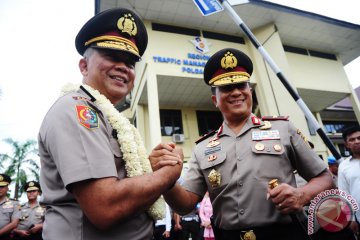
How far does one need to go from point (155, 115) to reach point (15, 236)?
5.62 meters

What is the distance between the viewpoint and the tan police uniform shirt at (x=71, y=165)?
0.96m

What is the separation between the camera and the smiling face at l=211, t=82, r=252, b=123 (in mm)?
2117

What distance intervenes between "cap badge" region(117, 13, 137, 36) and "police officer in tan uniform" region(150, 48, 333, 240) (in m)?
0.77

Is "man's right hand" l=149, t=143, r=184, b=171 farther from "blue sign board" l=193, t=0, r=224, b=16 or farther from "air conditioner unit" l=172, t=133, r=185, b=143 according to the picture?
"air conditioner unit" l=172, t=133, r=185, b=143

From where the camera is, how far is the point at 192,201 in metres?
1.98

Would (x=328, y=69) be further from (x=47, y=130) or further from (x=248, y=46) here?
(x=47, y=130)

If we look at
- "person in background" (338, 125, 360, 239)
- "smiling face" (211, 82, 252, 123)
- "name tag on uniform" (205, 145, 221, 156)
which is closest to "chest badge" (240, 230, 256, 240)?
"name tag on uniform" (205, 145, 221, 156)

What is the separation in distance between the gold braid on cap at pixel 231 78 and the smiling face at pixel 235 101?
4cm

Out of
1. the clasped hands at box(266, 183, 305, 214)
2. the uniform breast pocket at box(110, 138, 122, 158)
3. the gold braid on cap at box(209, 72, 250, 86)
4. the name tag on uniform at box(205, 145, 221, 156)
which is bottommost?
the clasped hands at box(266, 183, 305, 214)

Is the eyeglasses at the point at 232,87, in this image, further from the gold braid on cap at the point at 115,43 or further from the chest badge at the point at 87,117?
the chest badge at the point at 87,117

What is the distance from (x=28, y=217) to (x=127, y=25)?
7069 millimetres

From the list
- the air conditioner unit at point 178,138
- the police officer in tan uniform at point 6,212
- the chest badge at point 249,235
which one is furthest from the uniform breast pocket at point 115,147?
the air conditioner unit at point 178,138

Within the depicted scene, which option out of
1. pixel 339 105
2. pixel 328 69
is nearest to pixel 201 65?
pixel 328 69

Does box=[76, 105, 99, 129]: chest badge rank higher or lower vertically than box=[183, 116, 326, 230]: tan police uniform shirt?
higher
